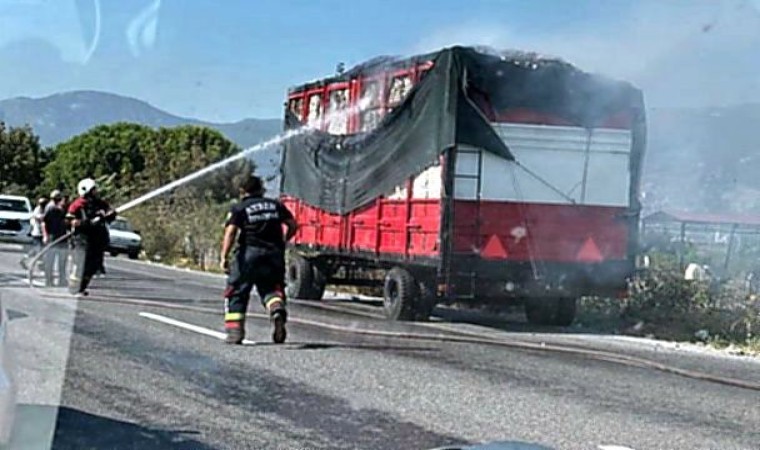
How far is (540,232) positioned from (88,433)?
30.3 ft

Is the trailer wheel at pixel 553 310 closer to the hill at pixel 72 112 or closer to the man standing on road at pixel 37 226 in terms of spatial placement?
the hill at pixel 72 112

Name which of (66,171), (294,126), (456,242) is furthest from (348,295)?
(456,242)

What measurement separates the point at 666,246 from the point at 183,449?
14012mm

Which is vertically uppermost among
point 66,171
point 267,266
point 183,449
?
point 66,171

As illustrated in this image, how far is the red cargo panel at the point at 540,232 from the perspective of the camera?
50.4 ft

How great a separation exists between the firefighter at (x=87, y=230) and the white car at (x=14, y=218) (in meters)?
6.62

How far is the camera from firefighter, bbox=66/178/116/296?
1580cm

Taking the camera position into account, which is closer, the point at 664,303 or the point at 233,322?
the point at 233,322

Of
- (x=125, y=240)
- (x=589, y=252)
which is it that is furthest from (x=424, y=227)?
(x=125, y=240)

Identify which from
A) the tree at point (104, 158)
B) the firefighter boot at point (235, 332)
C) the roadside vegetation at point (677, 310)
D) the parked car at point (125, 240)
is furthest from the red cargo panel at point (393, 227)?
the parked car at point (125, 240)

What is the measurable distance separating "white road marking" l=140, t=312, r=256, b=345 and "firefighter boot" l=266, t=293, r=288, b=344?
0.28 m

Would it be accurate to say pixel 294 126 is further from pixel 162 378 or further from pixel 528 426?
pixel 528 426

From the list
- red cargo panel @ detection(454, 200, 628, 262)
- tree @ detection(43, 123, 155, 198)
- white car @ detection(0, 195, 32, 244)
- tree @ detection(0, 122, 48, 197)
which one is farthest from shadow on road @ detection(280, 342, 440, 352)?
white car @ detection(0, 195, 32, 244)

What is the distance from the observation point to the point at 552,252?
15805 millimetres
